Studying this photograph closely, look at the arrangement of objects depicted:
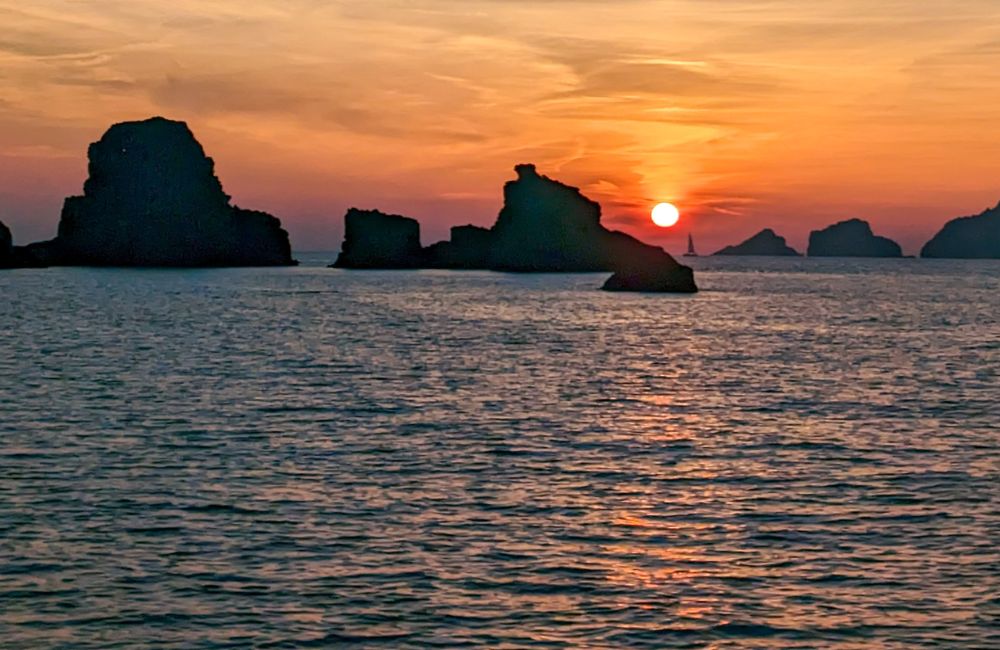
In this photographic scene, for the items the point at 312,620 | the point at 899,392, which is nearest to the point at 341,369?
the point at 899,392

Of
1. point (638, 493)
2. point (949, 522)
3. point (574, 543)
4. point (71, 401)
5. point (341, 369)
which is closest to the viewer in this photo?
point (574, 543)

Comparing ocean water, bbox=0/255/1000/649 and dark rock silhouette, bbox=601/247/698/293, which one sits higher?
dark rock silhouette, bbox=601/247/698/293

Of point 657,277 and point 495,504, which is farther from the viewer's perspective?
point 657,277

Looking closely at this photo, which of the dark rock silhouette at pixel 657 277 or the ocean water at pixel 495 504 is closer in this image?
the ocean water at pixel 495 504

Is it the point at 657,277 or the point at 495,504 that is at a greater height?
the point at 657,277

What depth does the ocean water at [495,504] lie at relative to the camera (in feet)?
63.2

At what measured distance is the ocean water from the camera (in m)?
19.3

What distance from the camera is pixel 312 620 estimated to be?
19.1 metres

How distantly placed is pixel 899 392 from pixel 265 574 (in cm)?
3651

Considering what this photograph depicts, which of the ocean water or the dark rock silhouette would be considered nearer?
the ocean water

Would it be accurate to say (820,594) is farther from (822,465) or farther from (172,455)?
(172,455)

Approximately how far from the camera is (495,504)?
2728 cm

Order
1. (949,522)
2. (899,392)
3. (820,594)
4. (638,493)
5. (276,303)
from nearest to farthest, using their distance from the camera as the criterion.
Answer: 1. (820,594)
2. (949,522)
3. (638,493)
4. (899,392)
5. (276,303)

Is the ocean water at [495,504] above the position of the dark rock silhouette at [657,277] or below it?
below
